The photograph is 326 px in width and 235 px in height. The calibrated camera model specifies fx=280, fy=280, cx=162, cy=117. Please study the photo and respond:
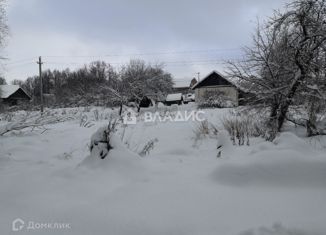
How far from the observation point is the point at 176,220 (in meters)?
2.56

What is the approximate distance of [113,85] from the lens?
32125mm

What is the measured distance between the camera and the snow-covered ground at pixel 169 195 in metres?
2.46

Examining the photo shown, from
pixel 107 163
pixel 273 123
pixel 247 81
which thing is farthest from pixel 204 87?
pixel 107 163

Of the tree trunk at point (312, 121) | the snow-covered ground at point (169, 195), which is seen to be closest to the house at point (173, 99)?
the tree trunk at point (312, 121)

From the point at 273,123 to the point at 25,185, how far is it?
762 centimetres
